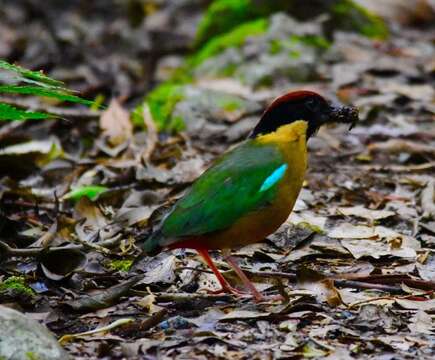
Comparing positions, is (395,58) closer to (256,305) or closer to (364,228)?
(364,228)

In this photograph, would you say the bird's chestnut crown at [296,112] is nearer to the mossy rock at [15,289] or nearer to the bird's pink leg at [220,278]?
the bird's pink leg at [220,278]

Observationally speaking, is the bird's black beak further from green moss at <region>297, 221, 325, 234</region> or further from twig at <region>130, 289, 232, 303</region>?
twig at <region>130, 289, 232, 303</region>

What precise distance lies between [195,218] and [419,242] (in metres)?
1.64

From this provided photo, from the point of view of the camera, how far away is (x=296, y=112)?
193 inches

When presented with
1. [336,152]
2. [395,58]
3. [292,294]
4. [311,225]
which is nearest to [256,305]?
[292,294]

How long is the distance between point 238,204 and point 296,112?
2.32 ft

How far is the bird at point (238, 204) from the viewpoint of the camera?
4434 millimetres

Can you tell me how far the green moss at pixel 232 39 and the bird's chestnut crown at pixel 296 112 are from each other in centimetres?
412

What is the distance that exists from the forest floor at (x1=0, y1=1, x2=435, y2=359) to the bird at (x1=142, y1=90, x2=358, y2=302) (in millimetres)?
255

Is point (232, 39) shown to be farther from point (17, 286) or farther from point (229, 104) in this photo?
point (17, 286)

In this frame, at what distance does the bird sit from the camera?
443 centimetres

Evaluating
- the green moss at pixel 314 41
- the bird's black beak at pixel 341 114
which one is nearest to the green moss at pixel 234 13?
the green moss at pixel 314 41

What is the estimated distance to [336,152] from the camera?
23.6 feet

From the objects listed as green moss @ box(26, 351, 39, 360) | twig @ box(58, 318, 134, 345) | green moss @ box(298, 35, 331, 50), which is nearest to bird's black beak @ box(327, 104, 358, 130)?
twig @ box(58, 318, 134, 345)
